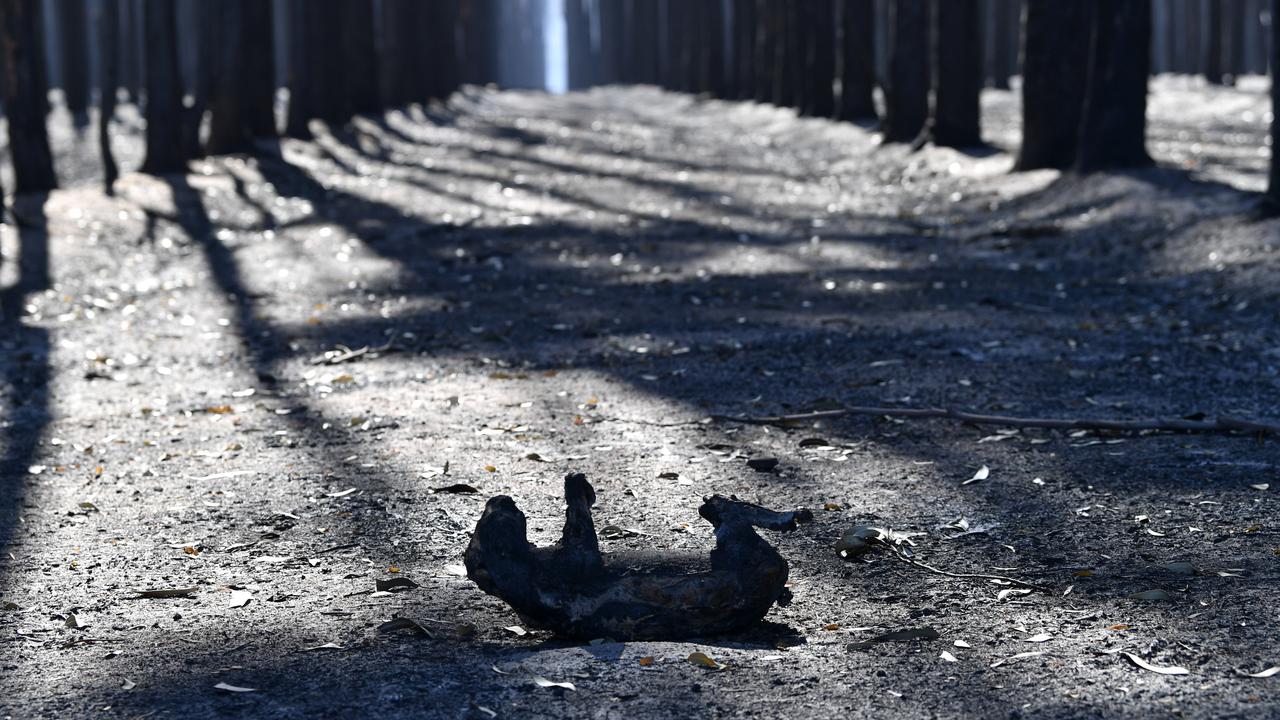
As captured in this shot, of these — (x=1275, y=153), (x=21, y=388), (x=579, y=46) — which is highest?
(x=579, y=46)

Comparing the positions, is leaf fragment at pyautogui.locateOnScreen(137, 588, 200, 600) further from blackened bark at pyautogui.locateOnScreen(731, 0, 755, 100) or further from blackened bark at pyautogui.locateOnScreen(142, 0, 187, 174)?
blackened bark at pyautogui.locateOnScreen(731, 0, 755, 100)

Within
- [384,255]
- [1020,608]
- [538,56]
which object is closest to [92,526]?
[1020,608]

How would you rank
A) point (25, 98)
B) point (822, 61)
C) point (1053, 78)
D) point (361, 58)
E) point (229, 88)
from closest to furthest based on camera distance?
point (1053, 78) < point (25, 98) < point (229, 88) < point (822, 61) < point (361, 58)

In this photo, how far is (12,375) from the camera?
23.8ft

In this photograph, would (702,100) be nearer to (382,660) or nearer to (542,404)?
(542,404)

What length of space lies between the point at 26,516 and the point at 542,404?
2.09 meters

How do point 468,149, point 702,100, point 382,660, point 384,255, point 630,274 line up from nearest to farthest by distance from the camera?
point 382,660
point 630,274
point 384,255
point 468,149
point 702,100

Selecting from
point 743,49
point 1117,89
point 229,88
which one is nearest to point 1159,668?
point 1117,89

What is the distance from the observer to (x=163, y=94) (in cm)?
1678

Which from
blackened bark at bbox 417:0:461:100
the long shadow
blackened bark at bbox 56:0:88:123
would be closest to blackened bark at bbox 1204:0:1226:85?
blackened bark at bbox 417:0:461:100

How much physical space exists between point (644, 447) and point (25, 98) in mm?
11071

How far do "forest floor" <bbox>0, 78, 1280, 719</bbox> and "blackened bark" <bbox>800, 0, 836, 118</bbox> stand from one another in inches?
505

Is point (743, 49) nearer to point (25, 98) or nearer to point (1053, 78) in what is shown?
point (1053, 78)

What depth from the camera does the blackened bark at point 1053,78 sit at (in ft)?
44.9
